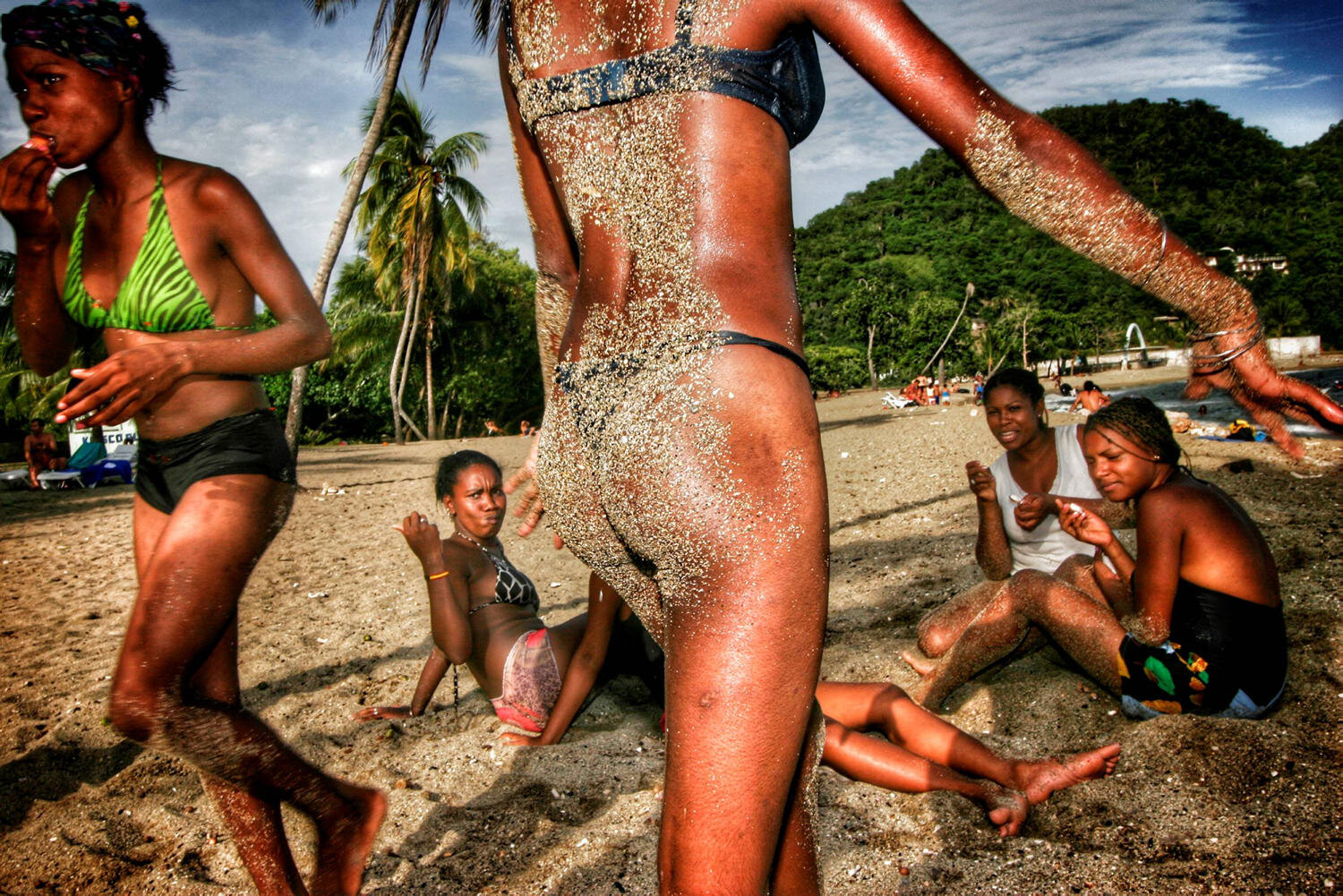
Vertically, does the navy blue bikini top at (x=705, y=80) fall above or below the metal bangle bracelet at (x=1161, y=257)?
above

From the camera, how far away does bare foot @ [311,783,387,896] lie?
1834 millimetres

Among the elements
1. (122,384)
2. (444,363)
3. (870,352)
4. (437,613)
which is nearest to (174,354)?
(122,384)

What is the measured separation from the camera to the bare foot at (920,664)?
11.7ft

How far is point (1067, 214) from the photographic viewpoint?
979 mm

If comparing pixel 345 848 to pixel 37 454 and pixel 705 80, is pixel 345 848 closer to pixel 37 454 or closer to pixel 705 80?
pixel 705 80

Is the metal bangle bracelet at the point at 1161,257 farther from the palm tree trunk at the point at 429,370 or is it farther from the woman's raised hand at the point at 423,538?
the palm tree trunk at the point at 429,370

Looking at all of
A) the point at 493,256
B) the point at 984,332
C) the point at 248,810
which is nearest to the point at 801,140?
the point at 248,810

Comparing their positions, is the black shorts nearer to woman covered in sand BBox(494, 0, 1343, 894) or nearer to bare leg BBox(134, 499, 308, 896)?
bare leg BBox(134, 499, 308, 896)

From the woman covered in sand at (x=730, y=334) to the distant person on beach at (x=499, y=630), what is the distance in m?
2.16

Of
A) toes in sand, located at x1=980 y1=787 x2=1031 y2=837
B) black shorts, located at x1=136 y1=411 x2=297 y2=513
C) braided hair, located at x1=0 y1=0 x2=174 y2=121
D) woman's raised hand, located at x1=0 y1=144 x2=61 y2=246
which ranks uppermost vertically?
braided hair, located at x1=0 y1=0 x2=174 y2=121

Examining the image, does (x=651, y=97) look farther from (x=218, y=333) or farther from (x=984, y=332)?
(x=984, y=332)

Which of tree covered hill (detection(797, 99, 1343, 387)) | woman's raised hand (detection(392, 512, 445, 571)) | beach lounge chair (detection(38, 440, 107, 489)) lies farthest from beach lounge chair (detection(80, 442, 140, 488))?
tree covered hill (detection(797, 99, 1343, 387))

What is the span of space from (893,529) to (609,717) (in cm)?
365

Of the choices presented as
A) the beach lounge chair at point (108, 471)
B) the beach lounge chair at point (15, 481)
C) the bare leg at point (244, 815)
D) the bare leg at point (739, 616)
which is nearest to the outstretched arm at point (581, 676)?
the bare leg at point (244, 815)
